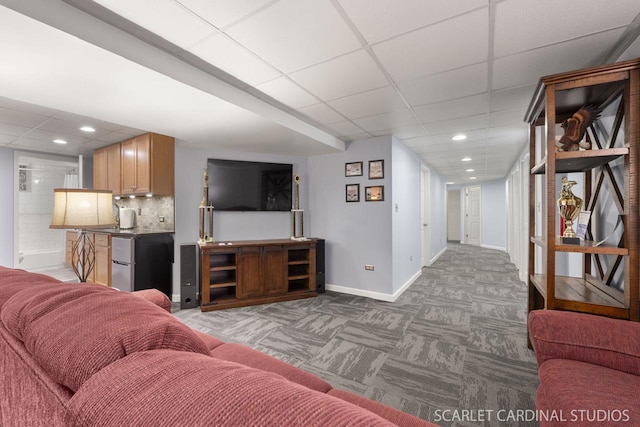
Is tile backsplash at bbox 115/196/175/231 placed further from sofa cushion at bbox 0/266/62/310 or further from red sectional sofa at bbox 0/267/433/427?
red sectional sofa at bbox 0/267/433/427

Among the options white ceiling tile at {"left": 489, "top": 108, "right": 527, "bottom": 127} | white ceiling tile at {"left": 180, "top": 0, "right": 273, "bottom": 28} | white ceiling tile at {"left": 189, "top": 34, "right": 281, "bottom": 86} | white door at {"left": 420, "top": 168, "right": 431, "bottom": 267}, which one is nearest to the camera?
white ceiling tile at {"left": 180, "top": 0, "right": 273, "bottom": 28}

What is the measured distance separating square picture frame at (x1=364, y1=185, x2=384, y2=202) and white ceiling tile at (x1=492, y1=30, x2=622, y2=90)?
1.97 meters

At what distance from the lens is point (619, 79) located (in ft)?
5.36

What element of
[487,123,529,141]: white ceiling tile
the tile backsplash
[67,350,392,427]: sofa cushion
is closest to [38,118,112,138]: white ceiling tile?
the tile backsplash

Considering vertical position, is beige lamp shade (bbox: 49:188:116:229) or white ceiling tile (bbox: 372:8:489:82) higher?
white ceiling tile (bbox: 372:8:489:82)

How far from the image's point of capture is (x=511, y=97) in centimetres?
263

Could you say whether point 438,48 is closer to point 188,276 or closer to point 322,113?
point 322,113

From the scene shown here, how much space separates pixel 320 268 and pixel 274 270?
2.56ft

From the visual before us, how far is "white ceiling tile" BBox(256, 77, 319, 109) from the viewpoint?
7.70 feet

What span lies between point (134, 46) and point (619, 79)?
118 inches

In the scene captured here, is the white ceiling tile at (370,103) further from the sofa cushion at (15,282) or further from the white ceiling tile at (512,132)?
the sofa cushion at (15,282)

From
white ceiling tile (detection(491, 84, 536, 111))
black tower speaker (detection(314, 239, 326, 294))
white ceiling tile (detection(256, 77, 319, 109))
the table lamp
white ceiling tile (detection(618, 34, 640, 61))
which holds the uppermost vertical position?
white ceiling tile (detection(256, 77, 319, 109))

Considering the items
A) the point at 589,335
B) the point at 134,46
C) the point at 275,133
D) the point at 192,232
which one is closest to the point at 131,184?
the point at 192,232

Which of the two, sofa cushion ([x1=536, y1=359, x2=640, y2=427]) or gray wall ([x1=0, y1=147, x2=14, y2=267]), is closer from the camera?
sofa cushion ([x1=536, y1=359, x2=640, y2=427])
